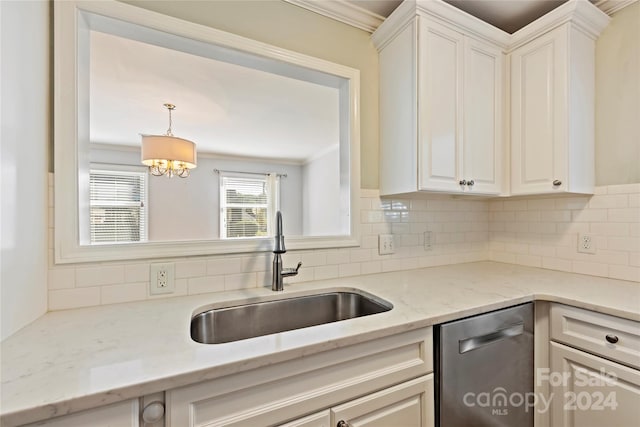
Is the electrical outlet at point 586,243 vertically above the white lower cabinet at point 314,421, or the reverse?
the electrical outlet at point 586,243

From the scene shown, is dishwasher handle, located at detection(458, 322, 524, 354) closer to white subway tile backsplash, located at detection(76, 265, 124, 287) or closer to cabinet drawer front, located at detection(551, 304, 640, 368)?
cabinet drawer front, located at detection(551, 304, 640, 368)

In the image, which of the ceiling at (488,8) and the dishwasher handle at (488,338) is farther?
the ceiling at (488,8)

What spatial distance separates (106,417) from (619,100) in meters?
2.39

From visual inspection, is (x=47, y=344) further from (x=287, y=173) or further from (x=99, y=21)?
(x=287, y=173)

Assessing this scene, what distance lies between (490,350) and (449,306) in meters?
0.25

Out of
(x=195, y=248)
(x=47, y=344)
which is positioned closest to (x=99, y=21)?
Answer: (x=195, y=248)

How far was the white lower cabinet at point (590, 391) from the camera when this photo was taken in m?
1.00

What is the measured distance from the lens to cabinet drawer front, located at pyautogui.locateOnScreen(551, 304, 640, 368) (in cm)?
99

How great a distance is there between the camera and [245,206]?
5.27m

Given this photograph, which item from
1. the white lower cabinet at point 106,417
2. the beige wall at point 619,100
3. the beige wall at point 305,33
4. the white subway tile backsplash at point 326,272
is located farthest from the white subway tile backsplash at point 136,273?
the beige wall at point 619,100

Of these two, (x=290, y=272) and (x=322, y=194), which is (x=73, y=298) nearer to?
(x=290, y=272)

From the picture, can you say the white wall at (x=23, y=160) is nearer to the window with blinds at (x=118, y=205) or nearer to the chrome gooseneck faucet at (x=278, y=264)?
the chrome gooseneck faucet at (x=278, y=264)

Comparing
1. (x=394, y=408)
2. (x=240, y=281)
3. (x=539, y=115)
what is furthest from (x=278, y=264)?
(x=539, y=115)

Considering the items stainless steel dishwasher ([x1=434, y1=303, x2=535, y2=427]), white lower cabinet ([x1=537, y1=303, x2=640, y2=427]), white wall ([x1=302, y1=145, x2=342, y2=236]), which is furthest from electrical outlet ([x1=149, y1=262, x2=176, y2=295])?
white wall ([x1=302, y1=145, x2=342, y2=236])
